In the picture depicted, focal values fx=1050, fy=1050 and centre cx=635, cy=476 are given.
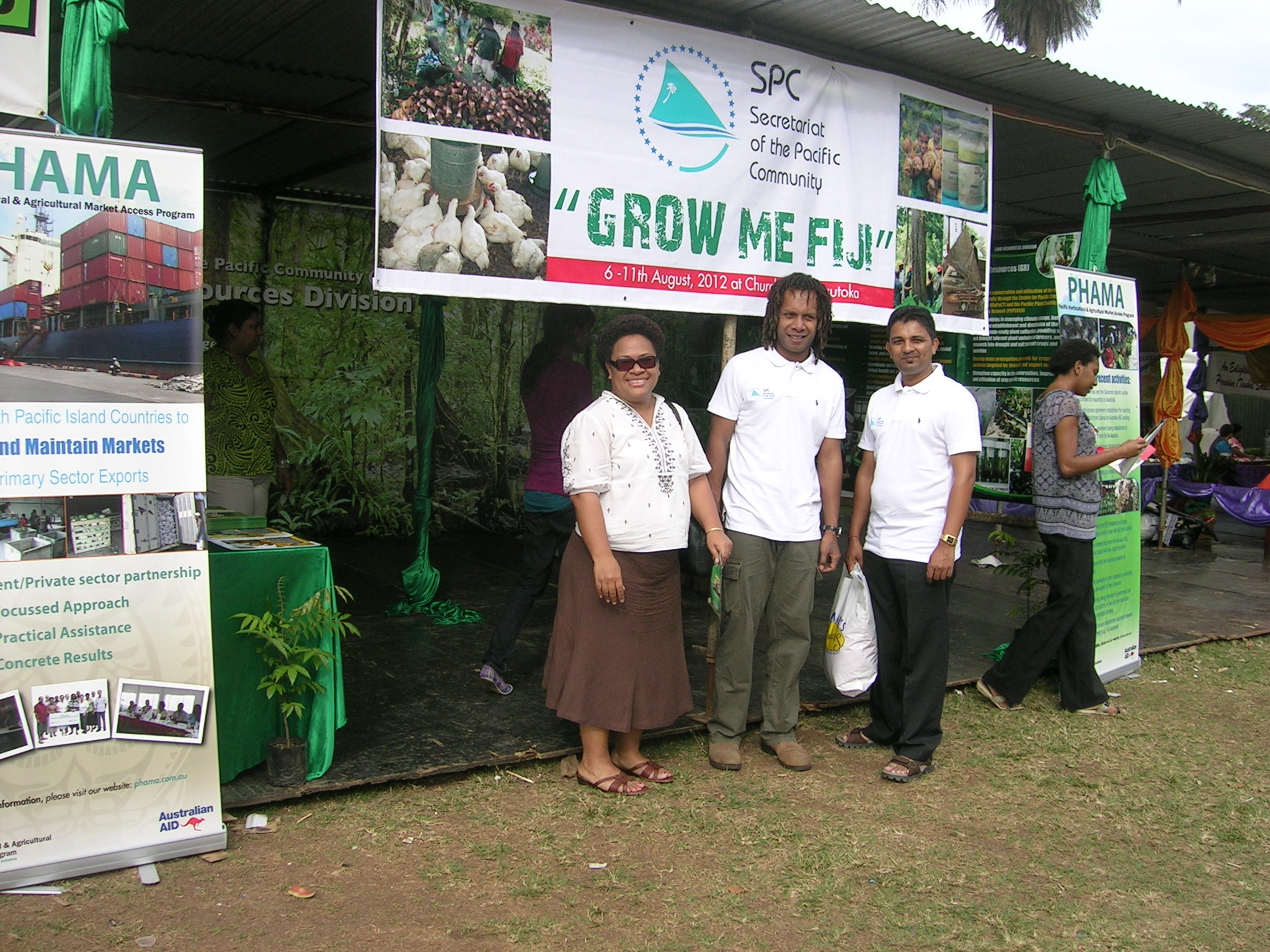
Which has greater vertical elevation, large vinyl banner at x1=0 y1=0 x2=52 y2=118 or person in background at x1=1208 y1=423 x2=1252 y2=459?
large vinyl banner at x1=0 y1=0 x2=52 y2=118

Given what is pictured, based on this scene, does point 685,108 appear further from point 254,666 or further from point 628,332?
point 254,666

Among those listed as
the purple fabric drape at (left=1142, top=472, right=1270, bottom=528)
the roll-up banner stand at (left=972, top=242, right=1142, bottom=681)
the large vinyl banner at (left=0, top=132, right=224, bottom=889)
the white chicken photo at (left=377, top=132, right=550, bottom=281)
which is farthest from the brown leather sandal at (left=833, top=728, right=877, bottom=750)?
the purple fabric drape at (left=1142, top=472, right=1270, bottom=528)

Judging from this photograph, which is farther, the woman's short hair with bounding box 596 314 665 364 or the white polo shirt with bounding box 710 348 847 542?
the white polo shirt with bounding box 710 348 847 542

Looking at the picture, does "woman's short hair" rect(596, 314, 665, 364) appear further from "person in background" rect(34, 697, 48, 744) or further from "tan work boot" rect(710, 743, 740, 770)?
"person in background" rect(34, 697, 48, 744)

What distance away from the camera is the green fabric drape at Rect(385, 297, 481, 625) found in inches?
236

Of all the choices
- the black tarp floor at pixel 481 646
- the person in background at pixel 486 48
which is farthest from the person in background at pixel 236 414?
the person in background at pixel 486 48

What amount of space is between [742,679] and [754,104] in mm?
2632

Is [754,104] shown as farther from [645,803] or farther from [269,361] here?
[269,361]

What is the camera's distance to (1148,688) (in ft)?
18.5

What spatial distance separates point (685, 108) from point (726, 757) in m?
2.78

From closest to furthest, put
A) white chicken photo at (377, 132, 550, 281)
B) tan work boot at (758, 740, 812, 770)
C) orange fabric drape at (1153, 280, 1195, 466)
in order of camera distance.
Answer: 1. white chicken photo at (377, 132, 550, 281)
2. tan work boot at (758, 740, 812, 770)
3. orange fabric drape at (1153, 280, 1195, 466)

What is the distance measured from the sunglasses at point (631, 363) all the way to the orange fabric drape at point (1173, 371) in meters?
8.87

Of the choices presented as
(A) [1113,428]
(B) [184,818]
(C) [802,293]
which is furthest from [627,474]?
(A) [1113,428]

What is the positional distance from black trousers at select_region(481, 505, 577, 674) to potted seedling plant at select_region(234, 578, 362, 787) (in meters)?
1.07
